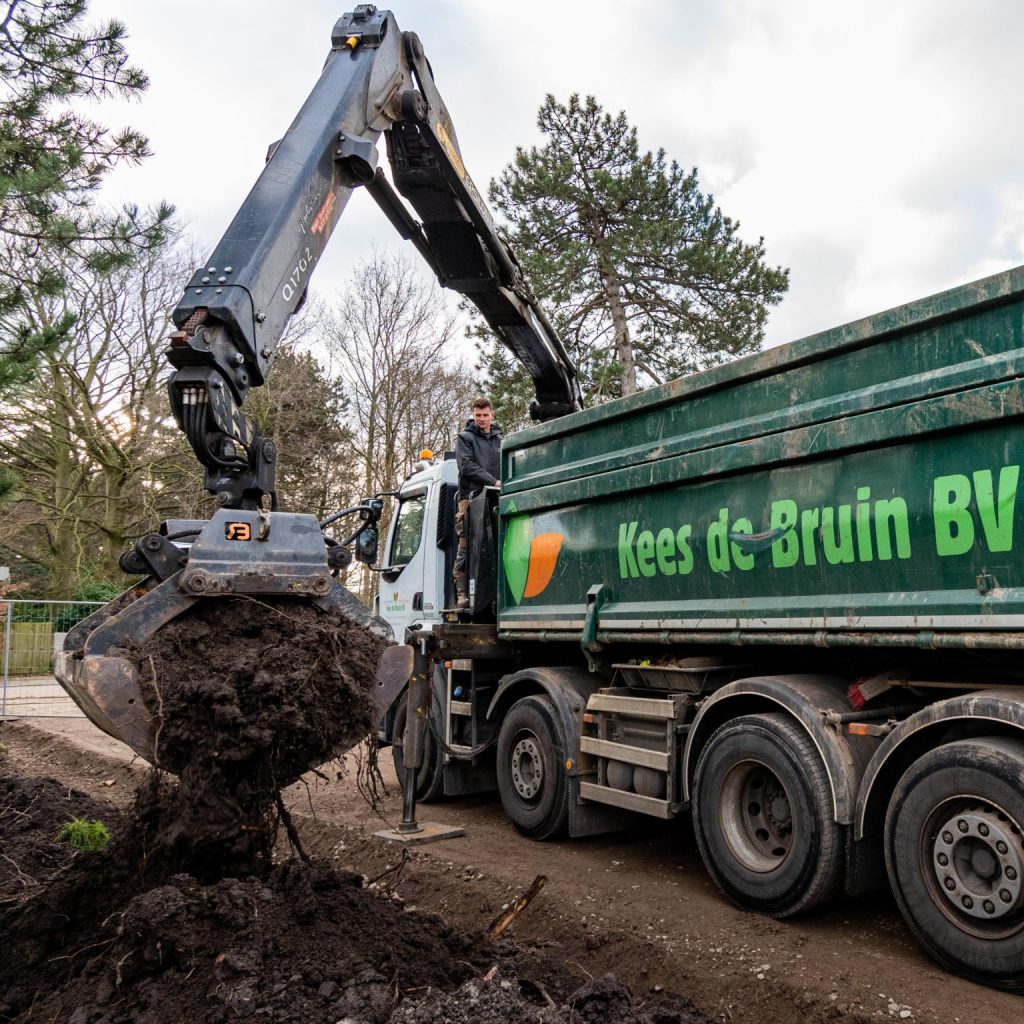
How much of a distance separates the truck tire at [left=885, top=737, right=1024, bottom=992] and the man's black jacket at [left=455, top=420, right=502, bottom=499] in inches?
159

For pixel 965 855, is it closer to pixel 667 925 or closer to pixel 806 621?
pixel 806 621

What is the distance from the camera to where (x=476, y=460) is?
7242mm

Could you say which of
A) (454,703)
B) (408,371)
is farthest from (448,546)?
(408,371)

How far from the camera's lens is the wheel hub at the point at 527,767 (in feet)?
20.4

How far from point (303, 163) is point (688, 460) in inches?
99.5

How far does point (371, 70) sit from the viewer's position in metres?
5.25

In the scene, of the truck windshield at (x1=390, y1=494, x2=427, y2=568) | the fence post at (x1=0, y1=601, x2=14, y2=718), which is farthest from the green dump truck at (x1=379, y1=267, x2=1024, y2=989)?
the fence post at (x1=0, y1=601, x2=14, y2=718)

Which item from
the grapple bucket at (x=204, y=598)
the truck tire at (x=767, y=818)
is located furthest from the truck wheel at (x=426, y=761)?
the grapple bucket at (x=204, y=598)

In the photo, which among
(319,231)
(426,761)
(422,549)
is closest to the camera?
(319,231)

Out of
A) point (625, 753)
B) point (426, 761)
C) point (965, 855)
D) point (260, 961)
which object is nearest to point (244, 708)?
point (260, 961)

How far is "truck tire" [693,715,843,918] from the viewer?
13.6 ft

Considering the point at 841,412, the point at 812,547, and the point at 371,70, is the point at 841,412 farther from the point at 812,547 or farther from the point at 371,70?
the point at 371,70

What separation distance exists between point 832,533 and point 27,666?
1274cm

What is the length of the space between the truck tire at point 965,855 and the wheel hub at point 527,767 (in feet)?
8.94
